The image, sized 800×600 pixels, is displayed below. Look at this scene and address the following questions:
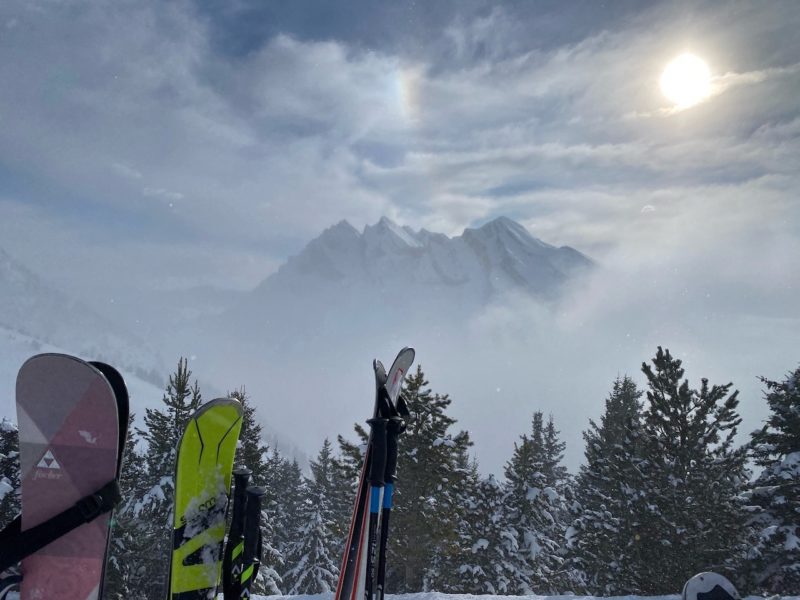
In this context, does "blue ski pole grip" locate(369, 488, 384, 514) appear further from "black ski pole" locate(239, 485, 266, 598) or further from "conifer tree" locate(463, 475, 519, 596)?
"conifer tree" locate(463, 475, 519, 596)

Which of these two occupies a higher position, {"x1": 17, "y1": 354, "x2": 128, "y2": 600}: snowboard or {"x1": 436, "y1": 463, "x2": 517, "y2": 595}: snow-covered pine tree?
{"x1": 17, "y1": 354, "x2": 128, "y2": 600}: snowboard

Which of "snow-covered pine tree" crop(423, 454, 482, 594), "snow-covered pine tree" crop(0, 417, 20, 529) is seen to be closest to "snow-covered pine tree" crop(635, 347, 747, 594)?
"snow-covered pine tree" crop(423, 454, 482, 594)

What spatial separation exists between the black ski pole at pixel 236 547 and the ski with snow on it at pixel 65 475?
0.84m

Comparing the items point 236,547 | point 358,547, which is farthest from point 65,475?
point 358,547

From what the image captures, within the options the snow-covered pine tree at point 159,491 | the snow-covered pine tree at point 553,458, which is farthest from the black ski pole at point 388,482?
the snow-covered pine tree at point 553,458

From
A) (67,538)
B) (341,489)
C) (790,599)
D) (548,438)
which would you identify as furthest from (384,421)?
(548,438)

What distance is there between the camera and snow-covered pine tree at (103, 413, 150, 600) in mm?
15234

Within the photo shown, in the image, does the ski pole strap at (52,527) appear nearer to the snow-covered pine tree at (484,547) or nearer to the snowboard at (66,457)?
the snowboard at (66,457)

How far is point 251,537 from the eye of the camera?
378cm

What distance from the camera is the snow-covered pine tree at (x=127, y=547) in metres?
15.2

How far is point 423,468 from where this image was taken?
16.2 meters

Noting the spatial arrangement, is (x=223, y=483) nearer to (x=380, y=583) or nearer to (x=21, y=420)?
(x=21, y=420)

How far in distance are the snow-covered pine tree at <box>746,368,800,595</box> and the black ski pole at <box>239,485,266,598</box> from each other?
1513cm

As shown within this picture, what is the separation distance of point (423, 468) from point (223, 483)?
507 inches
